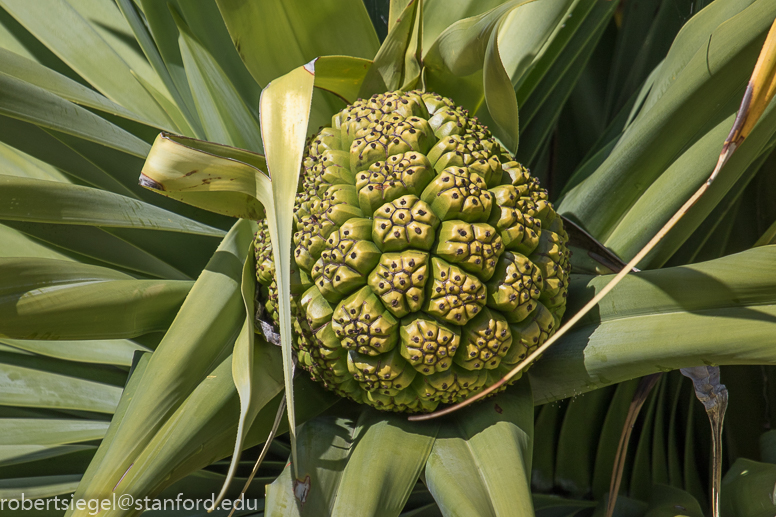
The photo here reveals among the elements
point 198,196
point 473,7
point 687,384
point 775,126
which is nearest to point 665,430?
point 687,384

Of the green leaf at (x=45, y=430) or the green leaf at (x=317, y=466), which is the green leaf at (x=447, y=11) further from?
the green leaf at (x=45, y=430)

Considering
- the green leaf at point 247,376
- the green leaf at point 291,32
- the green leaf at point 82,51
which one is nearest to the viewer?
the green leaf at point 247,376

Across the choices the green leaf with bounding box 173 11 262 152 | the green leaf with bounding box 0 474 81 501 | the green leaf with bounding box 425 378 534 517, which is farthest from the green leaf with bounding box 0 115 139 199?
the green leaf with bounding box 425 378 534 517

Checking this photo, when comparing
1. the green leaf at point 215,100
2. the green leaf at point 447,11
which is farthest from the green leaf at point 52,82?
the green leaf at point 447,11

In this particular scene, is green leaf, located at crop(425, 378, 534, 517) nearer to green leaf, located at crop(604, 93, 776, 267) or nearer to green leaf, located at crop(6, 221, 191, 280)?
green leaf, located at crop(604, 93, 776, 267)

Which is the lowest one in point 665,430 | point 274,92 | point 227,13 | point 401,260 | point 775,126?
point 665,430

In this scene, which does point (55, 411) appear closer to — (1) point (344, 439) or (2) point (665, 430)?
(1) point (344, 439)

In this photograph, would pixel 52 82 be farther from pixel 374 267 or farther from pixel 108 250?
pixel 374 267
